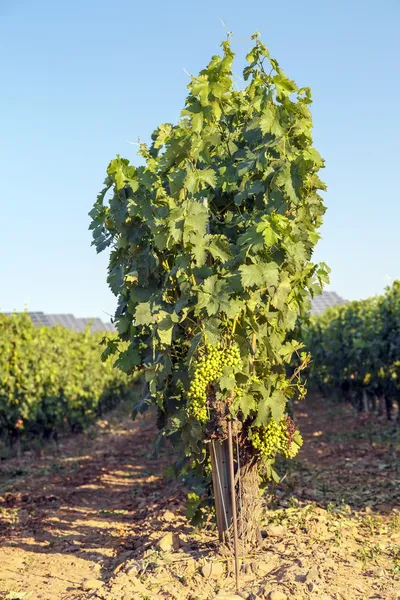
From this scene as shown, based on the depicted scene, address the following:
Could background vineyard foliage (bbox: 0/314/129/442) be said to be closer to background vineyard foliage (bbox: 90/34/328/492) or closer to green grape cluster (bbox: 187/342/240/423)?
background vineyard foliage (bbox: 90/34/328/492)

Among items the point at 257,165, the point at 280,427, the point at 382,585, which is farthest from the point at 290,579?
the point at 257,165

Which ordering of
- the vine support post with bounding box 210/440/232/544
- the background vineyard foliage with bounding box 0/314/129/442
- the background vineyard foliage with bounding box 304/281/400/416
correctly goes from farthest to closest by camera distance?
the background vineyard foliage with bounding box 304/281/400/416
the background vineyard foliage with bounding box 0/314/129/442
the vine support post with bounding box 210/440/232/544

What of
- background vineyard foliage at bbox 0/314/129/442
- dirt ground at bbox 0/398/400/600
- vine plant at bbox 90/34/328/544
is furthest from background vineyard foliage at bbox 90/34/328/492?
background vineyard foliage at bbox 0/314/129/442

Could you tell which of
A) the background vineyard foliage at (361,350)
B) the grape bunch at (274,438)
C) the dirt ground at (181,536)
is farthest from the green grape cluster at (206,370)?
the background vineyard foliage at (361,350)

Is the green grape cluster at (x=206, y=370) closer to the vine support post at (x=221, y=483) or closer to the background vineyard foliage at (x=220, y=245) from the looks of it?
the background vineyard foliage at (x=220, y=245)

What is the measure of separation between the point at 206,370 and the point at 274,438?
1.05 meters

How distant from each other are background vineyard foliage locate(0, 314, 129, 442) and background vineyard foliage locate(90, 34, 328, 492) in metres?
8.04

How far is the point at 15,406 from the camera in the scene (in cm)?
1636

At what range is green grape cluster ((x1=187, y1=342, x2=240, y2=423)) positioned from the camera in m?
5.49

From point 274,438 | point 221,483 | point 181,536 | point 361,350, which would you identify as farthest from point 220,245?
point 361,350

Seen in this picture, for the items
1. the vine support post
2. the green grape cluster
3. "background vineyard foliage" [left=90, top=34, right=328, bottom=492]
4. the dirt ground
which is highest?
"background vineyard foliage" [left=90, top=34, right=328, bottom=492]

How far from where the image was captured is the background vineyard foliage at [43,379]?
16.3 meters

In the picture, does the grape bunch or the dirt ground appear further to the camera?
the grape bunch

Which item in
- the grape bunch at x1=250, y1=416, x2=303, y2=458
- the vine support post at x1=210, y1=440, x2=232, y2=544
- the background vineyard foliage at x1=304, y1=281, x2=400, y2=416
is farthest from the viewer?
the background vineyard foliage at x1=304, y1=281, x2=400, y2=416
